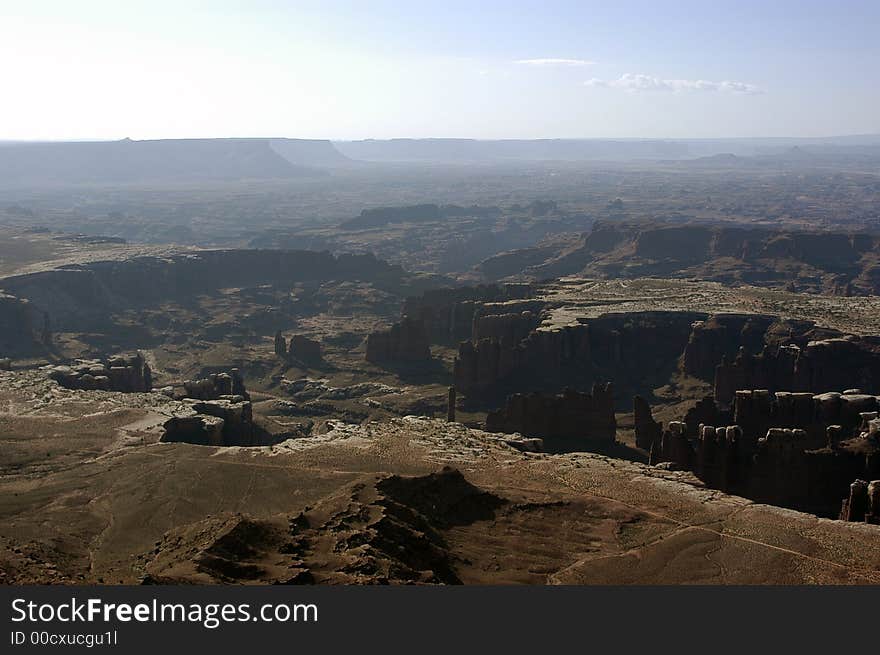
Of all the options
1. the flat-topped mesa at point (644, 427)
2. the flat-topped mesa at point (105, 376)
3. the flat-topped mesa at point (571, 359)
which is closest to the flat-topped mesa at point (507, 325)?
the flat-topped mesa at point (571, 359)

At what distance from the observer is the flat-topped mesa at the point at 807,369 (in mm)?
78625

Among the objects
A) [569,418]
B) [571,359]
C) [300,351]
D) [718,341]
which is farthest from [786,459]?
[300,351]

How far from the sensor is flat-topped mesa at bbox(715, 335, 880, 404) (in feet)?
258

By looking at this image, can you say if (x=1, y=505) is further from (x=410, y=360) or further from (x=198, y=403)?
(x=410, y=360)

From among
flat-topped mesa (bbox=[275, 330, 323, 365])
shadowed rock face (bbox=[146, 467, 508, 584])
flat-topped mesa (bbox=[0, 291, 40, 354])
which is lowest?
flat-topped mesa (bbox=[275, 330, 323, 365])

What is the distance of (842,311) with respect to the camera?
98.1 metres

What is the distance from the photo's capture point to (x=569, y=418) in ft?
238

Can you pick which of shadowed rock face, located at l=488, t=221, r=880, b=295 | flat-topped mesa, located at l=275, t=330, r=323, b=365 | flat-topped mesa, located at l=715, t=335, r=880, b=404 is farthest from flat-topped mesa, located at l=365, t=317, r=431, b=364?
shadowed rock face, located at l=488, t=221, r=880, b=295

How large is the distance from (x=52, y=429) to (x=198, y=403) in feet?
35.0

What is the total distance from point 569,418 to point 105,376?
123 ft

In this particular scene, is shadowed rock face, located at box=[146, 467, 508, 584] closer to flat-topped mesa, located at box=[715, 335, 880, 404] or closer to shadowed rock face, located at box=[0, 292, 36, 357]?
flat-topped mesa, located at box=[715, 335, 880, 404]

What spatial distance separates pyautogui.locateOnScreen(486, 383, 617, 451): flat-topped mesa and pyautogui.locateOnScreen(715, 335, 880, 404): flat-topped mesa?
1412 centimetres

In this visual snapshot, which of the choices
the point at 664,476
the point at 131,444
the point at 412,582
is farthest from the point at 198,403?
the point at 412,582

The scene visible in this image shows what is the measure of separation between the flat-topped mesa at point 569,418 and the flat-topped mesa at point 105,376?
31737 mm
